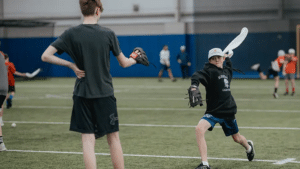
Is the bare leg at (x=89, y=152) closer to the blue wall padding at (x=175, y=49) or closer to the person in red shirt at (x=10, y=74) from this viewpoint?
the person in red shirt at (x=10, y=74)

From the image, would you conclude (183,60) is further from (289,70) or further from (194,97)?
(194,97)

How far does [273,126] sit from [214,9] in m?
24.4

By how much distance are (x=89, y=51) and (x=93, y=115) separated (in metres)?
0.68

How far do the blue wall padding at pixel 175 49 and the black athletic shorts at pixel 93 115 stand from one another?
28.3 metres

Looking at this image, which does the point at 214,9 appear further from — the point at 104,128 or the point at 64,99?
the point at 104,128

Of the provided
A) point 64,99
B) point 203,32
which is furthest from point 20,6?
point 64,99

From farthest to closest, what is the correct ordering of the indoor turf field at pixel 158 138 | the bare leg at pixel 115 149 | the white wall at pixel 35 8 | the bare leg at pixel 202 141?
the white wall at pixel 35 8 → the indoor turf field at pixel 158 138 → the bare leg at pixel 202 141 → the bare leg at pixel 115 149

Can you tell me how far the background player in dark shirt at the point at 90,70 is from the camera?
17.0 ft

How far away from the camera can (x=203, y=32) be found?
34.5 meters

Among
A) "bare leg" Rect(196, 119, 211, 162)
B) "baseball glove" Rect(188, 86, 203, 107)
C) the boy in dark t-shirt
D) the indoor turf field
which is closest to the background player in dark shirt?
"baseball glove" Rect(188, 86, 203, 107)

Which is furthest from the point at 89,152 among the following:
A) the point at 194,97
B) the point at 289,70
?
the point at 289,70

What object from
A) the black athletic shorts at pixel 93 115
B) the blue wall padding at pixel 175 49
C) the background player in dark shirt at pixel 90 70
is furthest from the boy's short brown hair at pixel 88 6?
the blue wall padding at pixel 175 49

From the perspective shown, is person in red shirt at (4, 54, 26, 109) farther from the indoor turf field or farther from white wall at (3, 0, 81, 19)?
white wall at (3, 0, 81, 19)

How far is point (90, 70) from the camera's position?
5199 mm
